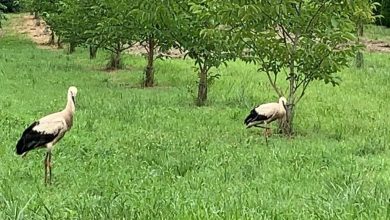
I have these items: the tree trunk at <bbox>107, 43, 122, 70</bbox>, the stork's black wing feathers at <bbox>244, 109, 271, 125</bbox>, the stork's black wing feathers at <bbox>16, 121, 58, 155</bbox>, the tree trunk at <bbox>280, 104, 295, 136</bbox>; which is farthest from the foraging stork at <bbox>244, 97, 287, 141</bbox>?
the tree trunk at <bbox>107, 43, 122, 70</bbox>

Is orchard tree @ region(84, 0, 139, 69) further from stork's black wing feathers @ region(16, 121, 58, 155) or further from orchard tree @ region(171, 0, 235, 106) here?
stork's black wing feathers @ region(16, 121, 58, 155)

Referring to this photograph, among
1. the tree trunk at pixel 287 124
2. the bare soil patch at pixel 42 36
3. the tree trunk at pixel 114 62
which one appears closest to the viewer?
the tree trunk at pixel 287 124

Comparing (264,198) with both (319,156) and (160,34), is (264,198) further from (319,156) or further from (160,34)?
(160,34)

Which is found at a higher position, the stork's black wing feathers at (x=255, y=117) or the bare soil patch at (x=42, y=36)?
the stork's black wing feathers at (x=255, y=117)

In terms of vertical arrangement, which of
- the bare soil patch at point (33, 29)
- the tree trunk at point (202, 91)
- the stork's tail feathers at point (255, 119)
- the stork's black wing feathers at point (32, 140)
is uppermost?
the stork's black wing feathers at point (32, 140)

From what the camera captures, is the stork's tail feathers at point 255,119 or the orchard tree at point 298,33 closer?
the stork's tail feathers at point 255,119

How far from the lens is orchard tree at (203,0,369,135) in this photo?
1178 centimetres

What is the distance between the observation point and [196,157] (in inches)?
364

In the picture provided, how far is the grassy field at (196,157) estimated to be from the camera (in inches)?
238

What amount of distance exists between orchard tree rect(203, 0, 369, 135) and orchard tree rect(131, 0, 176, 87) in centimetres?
109

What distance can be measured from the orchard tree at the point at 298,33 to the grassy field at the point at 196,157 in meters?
1.05

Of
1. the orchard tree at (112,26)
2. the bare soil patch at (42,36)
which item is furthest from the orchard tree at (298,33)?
the bare soil patch at (42,36)

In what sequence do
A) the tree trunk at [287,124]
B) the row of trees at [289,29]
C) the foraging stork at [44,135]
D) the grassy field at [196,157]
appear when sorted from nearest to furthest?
the grassy field at [196,157]
the foraging stork at [44,135]
the row of trees at [289,29]
the tree trunk at [287,124]

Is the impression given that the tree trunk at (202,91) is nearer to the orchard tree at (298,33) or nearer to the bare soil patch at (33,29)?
the orchard tree at (298,33)
